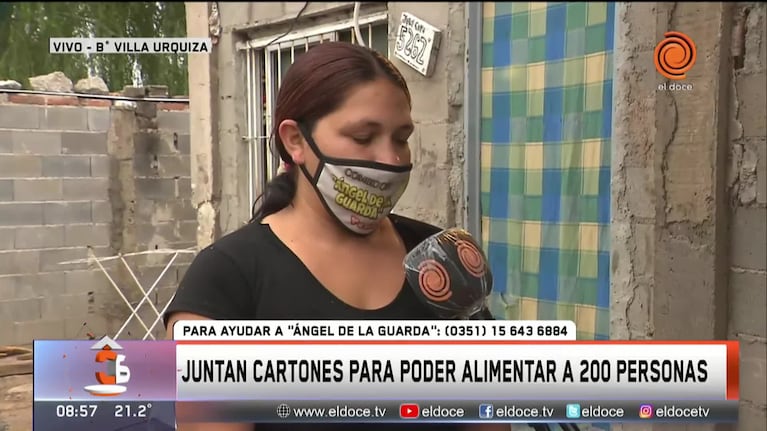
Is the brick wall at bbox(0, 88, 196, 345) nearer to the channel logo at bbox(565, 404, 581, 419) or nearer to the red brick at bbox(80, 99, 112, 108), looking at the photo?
the red brick at bbox(80, 99, 112, 108)

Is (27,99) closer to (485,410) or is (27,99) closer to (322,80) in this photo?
(322,80)

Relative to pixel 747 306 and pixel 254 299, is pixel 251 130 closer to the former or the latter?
pixel 254 299

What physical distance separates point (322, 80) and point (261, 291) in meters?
0.37

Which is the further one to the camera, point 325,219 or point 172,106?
point 172,106

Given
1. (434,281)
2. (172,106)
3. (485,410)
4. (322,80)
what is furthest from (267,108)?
(485,410)

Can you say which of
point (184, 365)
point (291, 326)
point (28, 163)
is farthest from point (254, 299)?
point (28, 163)

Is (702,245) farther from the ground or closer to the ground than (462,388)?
farther from the ground

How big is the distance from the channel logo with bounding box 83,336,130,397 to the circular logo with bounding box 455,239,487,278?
642 millimetres

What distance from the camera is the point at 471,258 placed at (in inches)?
46.6

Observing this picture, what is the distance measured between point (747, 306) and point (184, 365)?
1.15 metres

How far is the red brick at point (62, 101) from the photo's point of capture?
1245mm

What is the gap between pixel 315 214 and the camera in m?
1.17

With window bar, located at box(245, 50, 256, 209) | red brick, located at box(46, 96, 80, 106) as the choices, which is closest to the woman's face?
window bar, located at box(245, 50, 256, 209)

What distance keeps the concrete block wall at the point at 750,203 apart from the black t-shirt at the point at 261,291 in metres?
0.71
